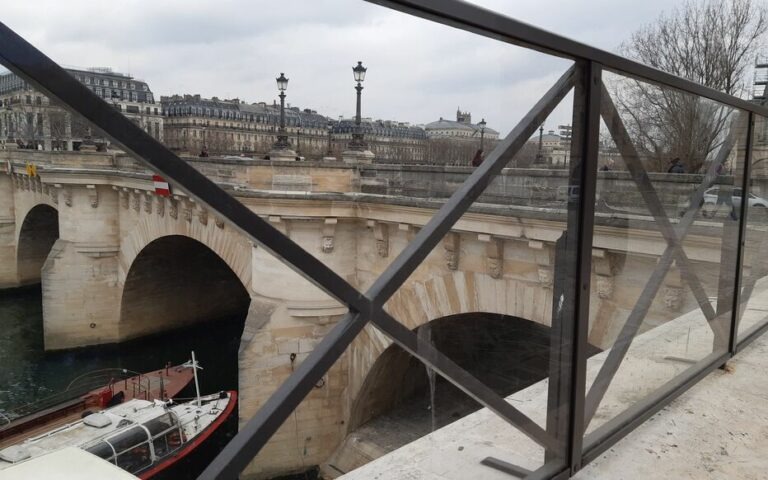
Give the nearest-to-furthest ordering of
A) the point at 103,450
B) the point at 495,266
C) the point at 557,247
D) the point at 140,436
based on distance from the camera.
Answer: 1. the point at 557,247
2. the point at 495,266
3. the point at 103,450
4. the point at 140,436

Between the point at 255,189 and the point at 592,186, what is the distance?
284 centimetres

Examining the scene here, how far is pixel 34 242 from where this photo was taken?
2994cm

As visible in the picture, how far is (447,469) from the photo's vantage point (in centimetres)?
207

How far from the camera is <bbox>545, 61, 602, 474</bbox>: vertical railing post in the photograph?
6.67 feet

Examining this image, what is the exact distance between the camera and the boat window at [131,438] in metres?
10.8

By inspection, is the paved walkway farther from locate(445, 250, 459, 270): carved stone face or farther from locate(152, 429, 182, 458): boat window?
locate(152, 429, 182, 458): boat window

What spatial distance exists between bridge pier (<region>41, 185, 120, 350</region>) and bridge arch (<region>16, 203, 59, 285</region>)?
8.48 m

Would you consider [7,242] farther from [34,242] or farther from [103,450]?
[103,450]

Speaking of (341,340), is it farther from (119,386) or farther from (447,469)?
(119,386)

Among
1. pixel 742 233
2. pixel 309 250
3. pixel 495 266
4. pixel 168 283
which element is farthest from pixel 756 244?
pixel 168 283

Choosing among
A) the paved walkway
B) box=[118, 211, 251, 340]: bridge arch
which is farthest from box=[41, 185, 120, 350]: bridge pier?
the paved walkway

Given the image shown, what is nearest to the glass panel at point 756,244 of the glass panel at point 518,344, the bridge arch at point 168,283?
the glass panel at point 518,344

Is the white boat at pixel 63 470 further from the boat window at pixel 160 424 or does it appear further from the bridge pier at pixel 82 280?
the bridge pier at pixel 82 280

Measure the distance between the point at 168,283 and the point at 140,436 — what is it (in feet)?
39.2
